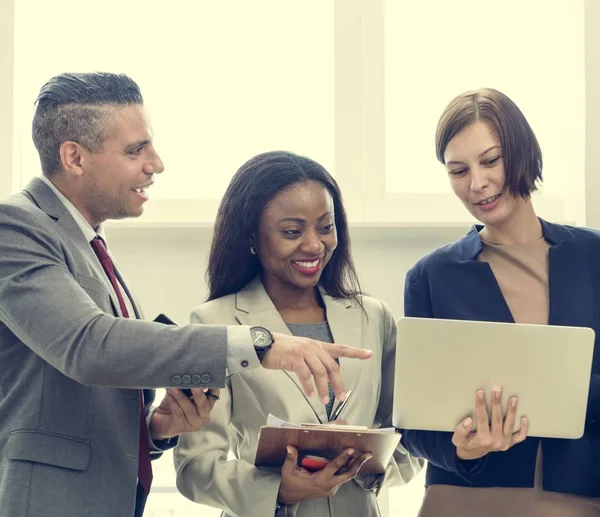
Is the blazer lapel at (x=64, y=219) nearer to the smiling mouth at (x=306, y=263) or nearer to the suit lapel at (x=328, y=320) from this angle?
the suit lapel at (x=328, y=320)

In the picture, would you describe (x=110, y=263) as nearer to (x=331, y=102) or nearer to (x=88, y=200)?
(x=88, y=200)

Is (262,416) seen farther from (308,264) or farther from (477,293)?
(477,293)

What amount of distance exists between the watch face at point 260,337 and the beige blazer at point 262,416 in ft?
1.53

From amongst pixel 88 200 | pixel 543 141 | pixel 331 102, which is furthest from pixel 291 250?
pixel 543 141

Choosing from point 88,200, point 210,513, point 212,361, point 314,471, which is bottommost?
point 210,513

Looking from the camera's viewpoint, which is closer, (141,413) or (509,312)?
(141,413)

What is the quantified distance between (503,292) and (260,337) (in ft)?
2.59

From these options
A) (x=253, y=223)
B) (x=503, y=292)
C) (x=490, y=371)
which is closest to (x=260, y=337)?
(x=490, y=371)

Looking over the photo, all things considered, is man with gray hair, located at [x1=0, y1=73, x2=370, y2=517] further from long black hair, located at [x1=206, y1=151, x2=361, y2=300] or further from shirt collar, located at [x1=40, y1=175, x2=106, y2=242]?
long black hair, located at [x1=206, y1=151, x2=361, y2=300]

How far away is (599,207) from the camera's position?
3586mm

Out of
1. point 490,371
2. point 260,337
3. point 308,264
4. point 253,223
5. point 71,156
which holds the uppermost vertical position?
point 71,156

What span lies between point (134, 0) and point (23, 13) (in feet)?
1.35

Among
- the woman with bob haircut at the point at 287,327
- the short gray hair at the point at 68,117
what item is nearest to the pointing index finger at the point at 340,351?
the woman with bob haircut at the point at 287,327

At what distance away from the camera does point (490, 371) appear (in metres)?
2.30
